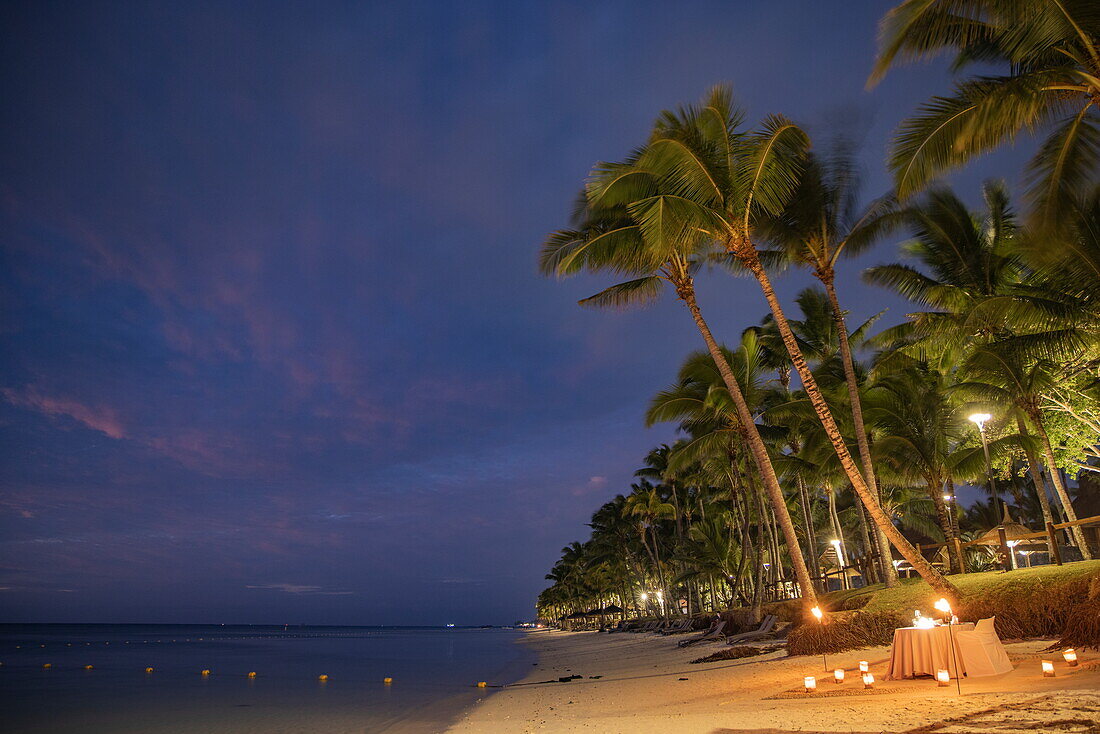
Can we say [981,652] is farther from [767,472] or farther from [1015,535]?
[1015,535]

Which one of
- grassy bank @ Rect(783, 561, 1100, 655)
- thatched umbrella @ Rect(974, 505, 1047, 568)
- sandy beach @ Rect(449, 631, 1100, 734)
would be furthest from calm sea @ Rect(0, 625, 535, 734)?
thatched umbrella @ Rect(974, 505, 1047, 568)

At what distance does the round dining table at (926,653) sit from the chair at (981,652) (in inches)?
2.6

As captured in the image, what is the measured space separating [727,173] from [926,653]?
948cm

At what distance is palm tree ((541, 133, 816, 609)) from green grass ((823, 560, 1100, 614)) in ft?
4.62

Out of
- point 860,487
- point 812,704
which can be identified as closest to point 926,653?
point 812,704

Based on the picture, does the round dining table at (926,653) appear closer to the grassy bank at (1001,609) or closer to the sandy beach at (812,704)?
the sandy beach at (812,704)

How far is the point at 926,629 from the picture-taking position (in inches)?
329

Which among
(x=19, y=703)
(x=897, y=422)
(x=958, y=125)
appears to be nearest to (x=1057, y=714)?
(x=958, y=125)

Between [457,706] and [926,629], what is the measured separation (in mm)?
12313

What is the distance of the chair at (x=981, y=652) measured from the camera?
7926 millimetres

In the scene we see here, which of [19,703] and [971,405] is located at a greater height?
[971,405]

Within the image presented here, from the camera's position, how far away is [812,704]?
7750mm

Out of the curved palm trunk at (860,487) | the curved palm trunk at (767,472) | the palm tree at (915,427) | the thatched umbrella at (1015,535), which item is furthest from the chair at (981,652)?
the palm tree at (915,427)

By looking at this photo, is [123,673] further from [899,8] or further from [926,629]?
[899,8]
